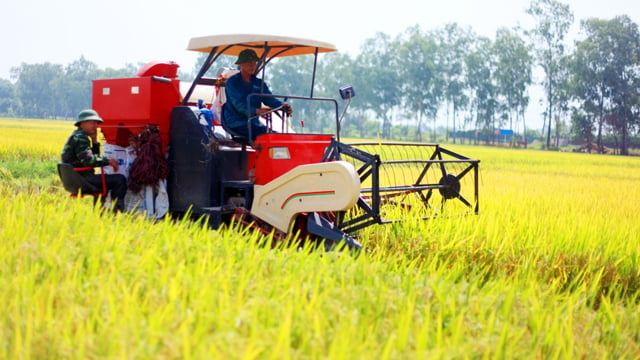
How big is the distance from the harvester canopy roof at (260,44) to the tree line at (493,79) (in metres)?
65.1

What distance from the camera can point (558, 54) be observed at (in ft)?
242

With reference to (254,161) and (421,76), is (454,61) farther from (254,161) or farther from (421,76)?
(254,161)

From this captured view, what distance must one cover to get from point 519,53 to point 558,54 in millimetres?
6811

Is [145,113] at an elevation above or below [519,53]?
below

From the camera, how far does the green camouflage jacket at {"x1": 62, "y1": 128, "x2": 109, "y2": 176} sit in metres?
7.32

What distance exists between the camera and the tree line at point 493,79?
7150 centimetres

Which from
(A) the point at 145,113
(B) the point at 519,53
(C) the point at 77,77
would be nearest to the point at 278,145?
(A) the point at 145,113

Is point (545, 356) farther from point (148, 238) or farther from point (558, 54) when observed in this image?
point (558, 54)

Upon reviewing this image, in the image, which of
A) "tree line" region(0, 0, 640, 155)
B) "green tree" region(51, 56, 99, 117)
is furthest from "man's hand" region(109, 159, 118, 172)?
"green tree" region(51, 56, 99, 117)

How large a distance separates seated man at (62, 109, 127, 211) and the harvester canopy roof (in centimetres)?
141

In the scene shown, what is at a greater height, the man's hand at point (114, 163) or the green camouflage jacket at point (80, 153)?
the green camouflage jacket at point (80, 153)

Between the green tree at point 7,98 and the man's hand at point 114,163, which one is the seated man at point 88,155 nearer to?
the man's hand at point 114,163

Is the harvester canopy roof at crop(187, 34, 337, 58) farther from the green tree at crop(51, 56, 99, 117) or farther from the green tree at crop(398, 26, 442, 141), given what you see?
the green tree at crop(51, 56, 99, 117)

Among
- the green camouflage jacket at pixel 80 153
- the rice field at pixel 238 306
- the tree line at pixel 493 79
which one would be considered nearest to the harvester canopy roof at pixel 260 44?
the green camouflage jacket at pixel 80 153
